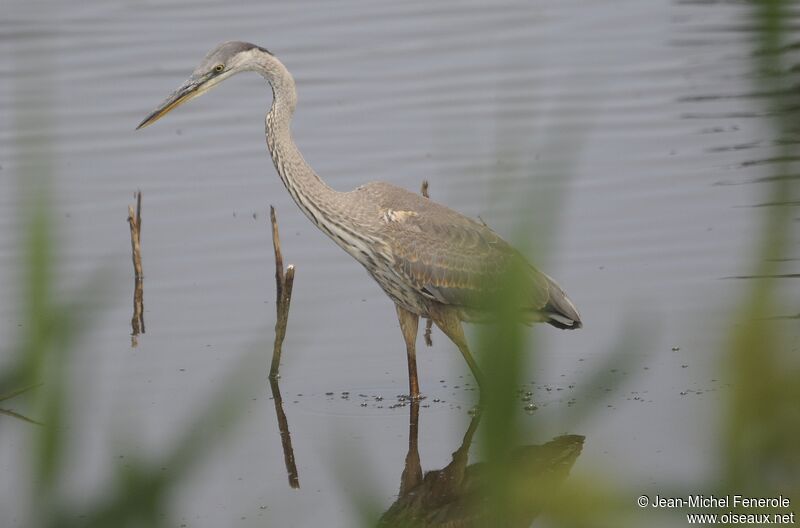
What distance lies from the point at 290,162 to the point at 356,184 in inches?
129

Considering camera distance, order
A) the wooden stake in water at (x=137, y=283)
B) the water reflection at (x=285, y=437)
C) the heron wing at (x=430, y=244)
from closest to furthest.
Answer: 1. the water reflection at (x=285, y=437)
2. the heron wing at (x=430, y=244)
3. the wooden stake in water at (x=137, y=283)

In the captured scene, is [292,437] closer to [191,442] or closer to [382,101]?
[191,442]

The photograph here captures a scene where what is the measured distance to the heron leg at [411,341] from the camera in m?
6.65

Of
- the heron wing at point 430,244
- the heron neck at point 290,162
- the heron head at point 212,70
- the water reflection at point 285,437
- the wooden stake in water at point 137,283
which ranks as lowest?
the water reflection at point 285,437

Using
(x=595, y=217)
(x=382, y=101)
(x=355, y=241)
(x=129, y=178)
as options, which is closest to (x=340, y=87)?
(x=382, y=101)

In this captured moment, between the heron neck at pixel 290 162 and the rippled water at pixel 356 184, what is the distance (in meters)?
0.75

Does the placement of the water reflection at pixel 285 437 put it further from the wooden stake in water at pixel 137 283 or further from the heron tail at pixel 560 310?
the heron tail at pixel 560 310

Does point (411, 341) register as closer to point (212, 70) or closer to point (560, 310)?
point (560, 310)

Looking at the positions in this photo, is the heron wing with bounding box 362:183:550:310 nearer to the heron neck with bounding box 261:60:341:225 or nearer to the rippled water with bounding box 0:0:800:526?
the heron neck with bounding box 261:60:341:225

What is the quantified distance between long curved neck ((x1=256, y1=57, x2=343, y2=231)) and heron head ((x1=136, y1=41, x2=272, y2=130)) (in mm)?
85

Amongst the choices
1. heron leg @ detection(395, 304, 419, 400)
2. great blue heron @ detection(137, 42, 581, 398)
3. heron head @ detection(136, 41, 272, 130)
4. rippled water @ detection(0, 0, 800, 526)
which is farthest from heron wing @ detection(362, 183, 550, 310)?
A: heron head @ detection(136, 41, 272, 130)

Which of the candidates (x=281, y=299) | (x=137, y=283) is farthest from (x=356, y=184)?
(x=281, y=299)

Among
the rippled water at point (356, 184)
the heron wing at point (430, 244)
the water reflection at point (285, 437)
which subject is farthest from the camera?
the heron wing at point (430, 244)

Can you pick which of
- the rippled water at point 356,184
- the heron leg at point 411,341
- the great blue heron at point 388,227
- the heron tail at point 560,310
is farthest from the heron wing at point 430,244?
the rippled water at point 356,184
